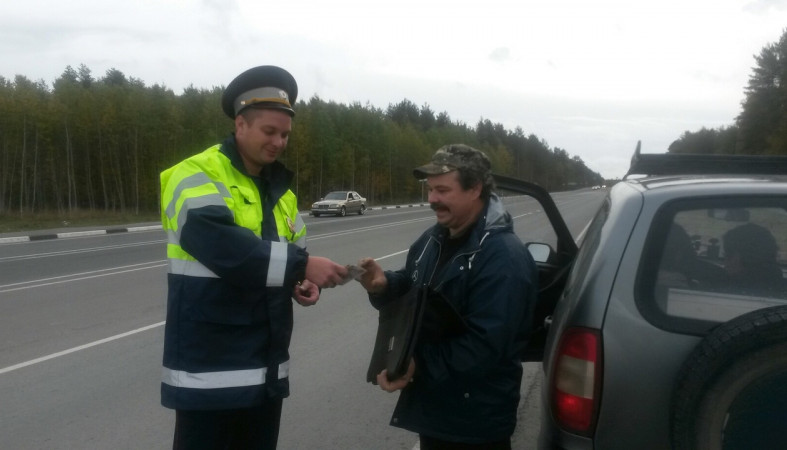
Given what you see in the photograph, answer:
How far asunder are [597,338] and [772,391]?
1.70ft

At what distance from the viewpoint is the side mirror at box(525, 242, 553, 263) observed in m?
4.43

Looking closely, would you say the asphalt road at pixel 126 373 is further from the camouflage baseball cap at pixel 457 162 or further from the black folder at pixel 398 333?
the camouflage baseball cap at pixel 457 162

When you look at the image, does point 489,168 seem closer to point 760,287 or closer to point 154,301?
point 760,287

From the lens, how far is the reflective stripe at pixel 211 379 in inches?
104

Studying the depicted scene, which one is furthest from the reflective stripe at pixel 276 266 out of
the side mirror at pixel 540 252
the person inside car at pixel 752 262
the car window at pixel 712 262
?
the side mirror at pixel 540 252

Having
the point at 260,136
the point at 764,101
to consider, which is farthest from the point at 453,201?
the point at 764,101

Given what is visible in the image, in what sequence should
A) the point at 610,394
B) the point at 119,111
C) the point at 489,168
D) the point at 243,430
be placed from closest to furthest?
the point at 610,394 < the point at 243,430 < the point at 489,168 < the point at 119,111

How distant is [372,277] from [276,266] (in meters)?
0.54

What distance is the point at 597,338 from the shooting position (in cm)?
256

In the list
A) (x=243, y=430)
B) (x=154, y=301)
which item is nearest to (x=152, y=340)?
(x=154, y=301)

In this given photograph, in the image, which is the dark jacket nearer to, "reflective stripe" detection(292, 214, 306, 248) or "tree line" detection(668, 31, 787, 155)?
"reflective stripe" detection(292, 214, 306, 248)

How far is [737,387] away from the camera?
2258 millimetres

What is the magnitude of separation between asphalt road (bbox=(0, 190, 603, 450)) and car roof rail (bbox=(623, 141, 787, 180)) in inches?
84.3

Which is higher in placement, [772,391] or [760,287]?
[760,287]
